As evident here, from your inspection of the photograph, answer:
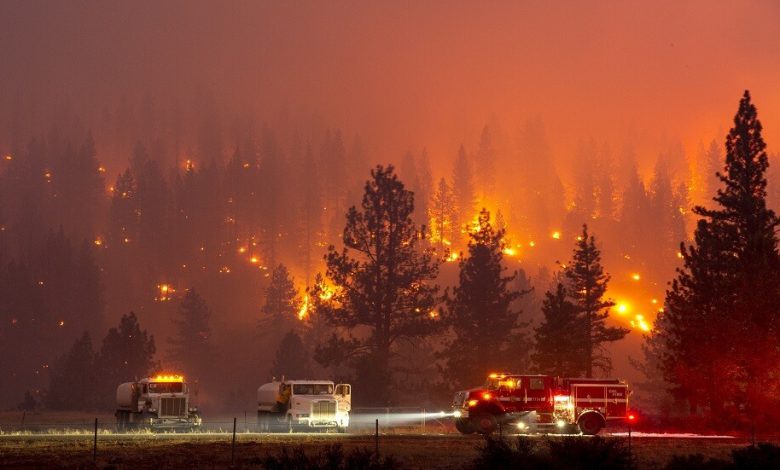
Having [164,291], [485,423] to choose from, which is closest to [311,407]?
[485,423]

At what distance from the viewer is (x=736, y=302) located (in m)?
48.2

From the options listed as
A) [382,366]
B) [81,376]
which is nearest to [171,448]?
[382,366]

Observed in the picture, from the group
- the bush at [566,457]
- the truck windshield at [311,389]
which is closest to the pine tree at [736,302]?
the truck windshield at [311,389]

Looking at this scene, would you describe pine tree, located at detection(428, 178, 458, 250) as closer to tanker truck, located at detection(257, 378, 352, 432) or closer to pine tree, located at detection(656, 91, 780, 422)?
pine tree, located at detection(656, 91, 780, 422)

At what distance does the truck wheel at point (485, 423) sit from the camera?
41.2 meters

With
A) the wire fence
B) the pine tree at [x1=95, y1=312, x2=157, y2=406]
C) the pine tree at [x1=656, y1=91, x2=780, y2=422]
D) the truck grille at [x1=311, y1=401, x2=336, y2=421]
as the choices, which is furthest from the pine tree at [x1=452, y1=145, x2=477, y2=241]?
the truck grille at [x1=311, y1=401, x2=336, y2=421]

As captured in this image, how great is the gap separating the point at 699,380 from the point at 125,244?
520ft

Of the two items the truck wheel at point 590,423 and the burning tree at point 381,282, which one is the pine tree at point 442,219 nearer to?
the burning tree at point 381,282

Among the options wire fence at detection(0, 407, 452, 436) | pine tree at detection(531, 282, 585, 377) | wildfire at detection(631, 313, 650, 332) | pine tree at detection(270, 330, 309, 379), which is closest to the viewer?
wire fence at detection(0, 407, 452, 436)

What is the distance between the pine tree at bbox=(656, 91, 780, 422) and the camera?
47531mm

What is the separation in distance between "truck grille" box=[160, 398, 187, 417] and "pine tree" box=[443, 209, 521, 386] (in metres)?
25.9

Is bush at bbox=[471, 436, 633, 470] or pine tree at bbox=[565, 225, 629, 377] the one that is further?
pine tree at bbox=[565, 225, 629, 377]

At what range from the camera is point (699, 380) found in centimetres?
4997

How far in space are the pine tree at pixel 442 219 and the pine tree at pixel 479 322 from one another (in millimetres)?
103742
